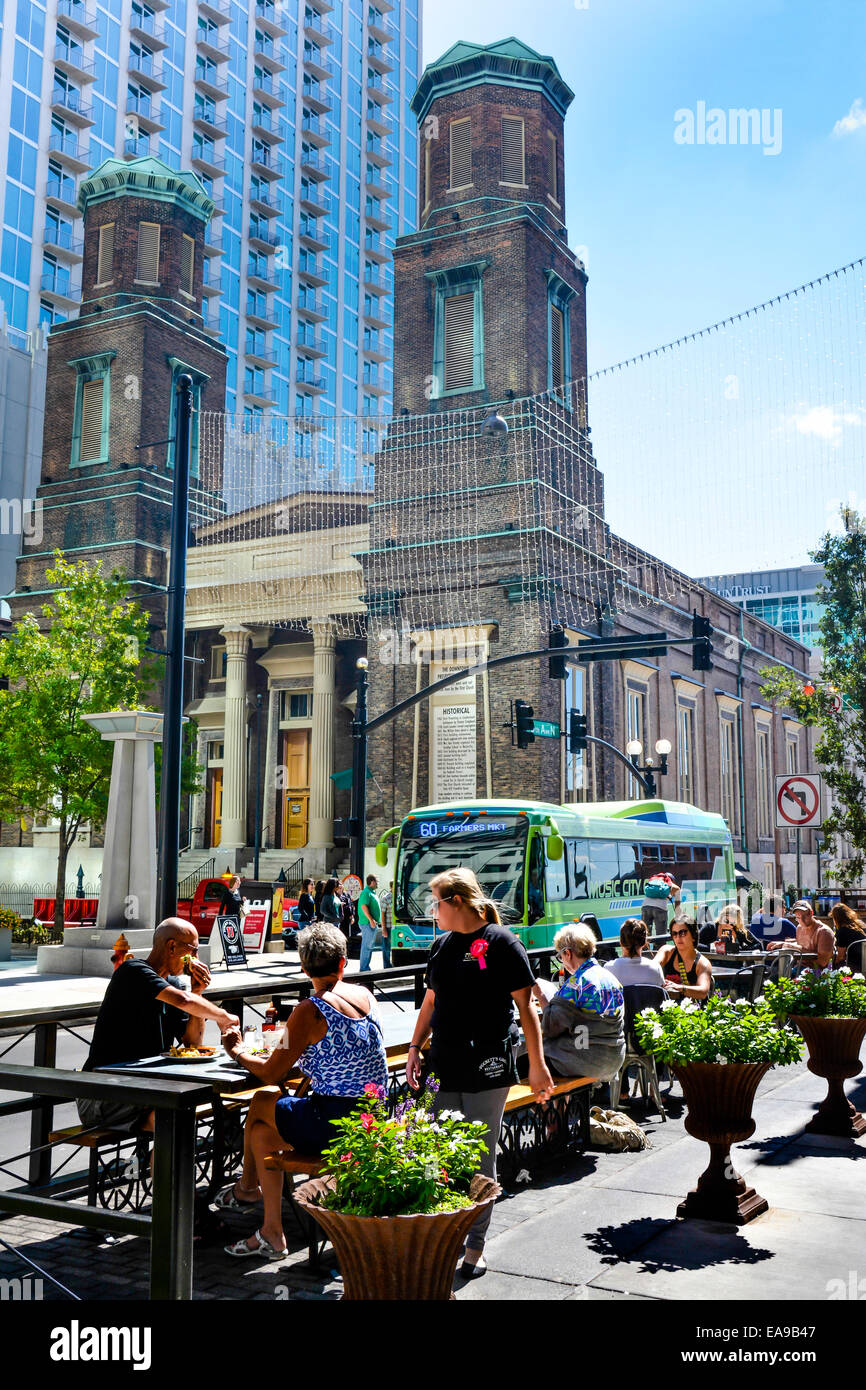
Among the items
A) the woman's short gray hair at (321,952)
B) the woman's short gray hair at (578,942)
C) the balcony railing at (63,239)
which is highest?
the balcony railing at (63,239)

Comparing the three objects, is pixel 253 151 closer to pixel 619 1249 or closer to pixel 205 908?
pixel 205 908

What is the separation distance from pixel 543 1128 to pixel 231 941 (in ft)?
56.1

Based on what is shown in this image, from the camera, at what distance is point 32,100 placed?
60094 mm

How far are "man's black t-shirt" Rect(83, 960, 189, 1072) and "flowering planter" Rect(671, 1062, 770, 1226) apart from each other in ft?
9.53

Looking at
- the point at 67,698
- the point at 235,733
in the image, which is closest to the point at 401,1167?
the point at 67,698

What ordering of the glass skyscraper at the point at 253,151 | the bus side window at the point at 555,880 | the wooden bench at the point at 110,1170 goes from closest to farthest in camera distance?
the wooden bench at the point at 110,1170 → the bus side window at the point at 555,880 → the glass skyscraper at the point at 253,151

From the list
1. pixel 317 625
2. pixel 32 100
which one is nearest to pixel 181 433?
pixel 317 625

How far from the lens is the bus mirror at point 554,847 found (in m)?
20.9

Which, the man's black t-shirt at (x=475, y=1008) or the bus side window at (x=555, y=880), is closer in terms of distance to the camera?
the man's black t-shirt at (x=475, y=1008)

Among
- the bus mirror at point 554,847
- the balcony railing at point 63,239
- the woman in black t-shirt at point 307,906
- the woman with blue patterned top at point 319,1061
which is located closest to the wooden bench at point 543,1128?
the woman with blue patterned top at point 319,1061

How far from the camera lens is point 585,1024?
8.07 m

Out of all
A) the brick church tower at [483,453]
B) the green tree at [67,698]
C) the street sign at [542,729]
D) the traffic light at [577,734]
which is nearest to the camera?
the street sign at [542,729]

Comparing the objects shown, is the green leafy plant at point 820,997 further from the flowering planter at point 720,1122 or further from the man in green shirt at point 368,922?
the man in green shirt at point 368,922

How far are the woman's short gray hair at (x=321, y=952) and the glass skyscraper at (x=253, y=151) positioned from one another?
60.0 m
